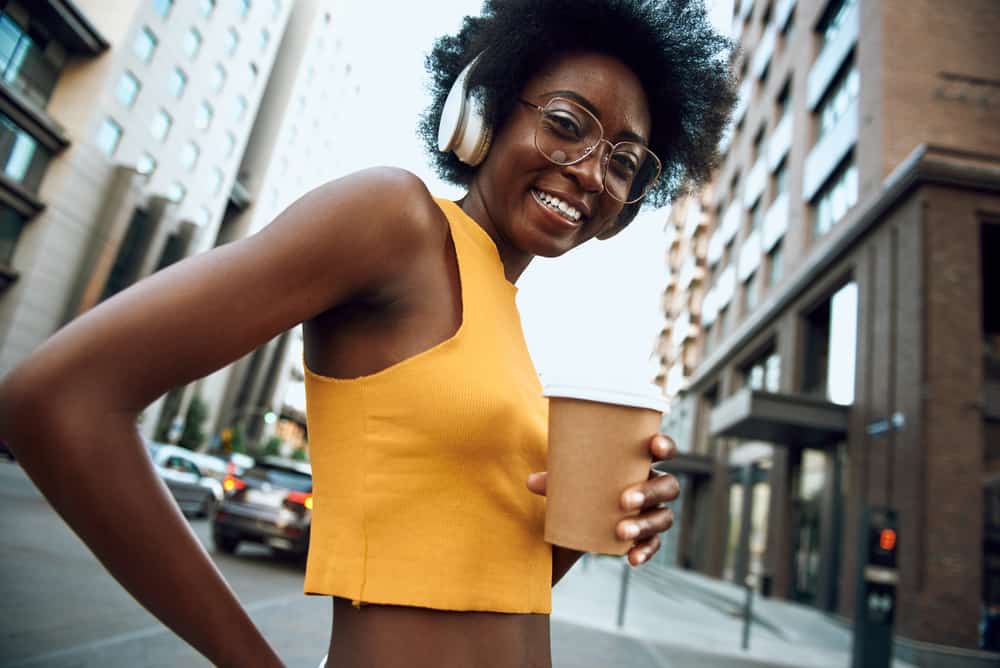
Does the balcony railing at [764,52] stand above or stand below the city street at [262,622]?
above

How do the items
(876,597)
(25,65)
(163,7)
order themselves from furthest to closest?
(163,7), (25,65), (876,597)

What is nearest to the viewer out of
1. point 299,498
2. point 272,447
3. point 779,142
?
point 299,498

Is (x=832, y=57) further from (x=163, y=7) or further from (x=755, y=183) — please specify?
(x=163, y=7)

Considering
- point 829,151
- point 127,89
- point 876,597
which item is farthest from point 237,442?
point 876,597

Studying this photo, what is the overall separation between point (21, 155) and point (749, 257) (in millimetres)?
26937

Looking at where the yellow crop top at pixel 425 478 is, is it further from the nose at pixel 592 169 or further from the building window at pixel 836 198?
the building window at pixel 836 198

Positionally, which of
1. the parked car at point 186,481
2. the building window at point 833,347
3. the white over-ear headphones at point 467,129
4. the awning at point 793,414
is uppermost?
the building window at point 833,347

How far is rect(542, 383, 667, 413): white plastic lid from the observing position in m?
1.09

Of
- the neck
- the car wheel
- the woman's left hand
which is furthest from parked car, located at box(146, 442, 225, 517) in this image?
the woman's left hand

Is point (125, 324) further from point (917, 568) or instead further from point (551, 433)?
point (917, 568)

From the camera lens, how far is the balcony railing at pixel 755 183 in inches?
995

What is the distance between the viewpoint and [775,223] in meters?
22.7

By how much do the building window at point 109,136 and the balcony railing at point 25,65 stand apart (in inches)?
84.2

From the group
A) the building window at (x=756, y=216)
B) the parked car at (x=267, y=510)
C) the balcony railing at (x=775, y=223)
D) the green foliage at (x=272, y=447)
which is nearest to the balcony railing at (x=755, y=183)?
the building window at (x=756, y=216)
